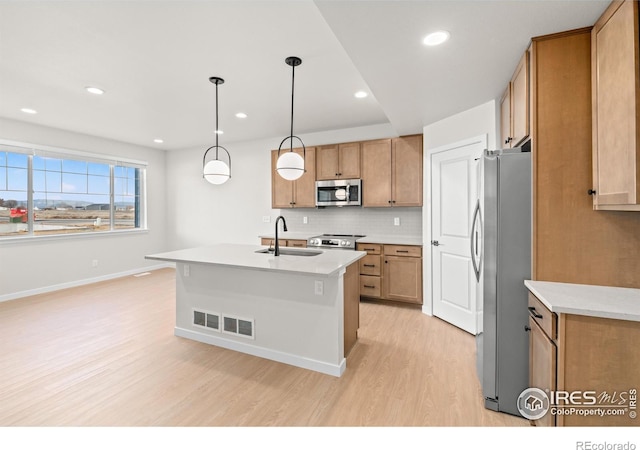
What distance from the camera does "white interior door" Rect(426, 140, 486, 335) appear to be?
317 cm

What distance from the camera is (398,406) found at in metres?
2.00

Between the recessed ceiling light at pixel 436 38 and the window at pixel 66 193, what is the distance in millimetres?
5741

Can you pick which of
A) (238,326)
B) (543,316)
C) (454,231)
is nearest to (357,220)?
(454,231)

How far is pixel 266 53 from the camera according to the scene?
8.23ft

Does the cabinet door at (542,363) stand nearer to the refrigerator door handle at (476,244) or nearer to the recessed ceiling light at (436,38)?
the refrigerator door handle at (476,244)

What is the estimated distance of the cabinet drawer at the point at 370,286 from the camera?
4.18 metres

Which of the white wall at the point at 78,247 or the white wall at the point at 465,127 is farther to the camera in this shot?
the white wall at the point at 78,247

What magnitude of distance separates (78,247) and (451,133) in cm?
610

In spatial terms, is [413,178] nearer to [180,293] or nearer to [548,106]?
[548,106]

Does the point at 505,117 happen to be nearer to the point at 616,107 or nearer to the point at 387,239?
the point at 616,107

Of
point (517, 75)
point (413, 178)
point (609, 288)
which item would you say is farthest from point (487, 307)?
point (413, 178)

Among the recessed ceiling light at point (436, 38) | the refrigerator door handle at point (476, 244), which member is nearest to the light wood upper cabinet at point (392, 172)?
the refrigerator door handle at point (476, 244)
